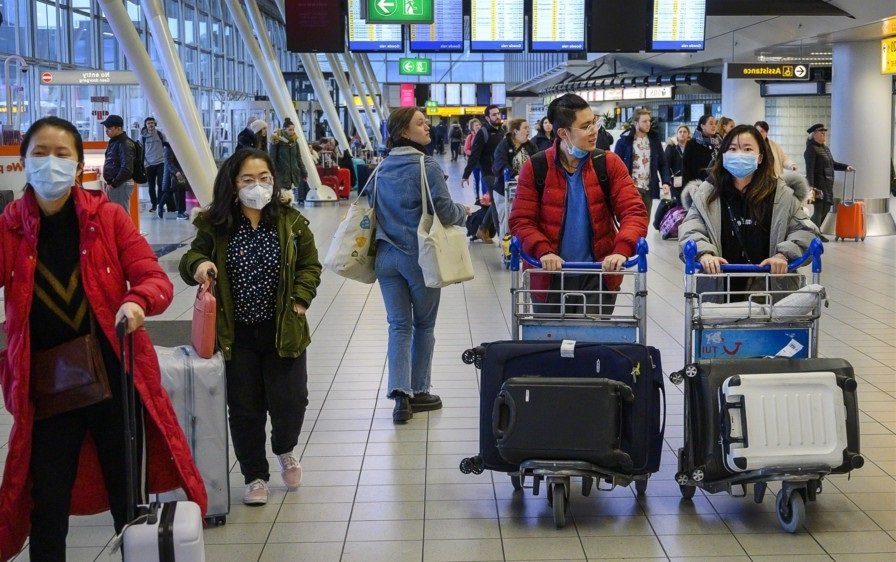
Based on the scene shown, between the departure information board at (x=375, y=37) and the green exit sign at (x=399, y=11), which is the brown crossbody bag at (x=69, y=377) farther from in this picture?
the departure information board at (x=375, y=37)

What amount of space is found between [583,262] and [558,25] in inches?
406

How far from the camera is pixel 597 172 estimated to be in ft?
17.5

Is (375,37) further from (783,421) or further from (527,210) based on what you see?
(783,421)

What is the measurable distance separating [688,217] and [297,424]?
1.98 m

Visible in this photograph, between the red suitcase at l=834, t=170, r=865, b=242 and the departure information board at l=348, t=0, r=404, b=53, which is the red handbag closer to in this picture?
the departure information board at l=348, t=0, r=404, b=53

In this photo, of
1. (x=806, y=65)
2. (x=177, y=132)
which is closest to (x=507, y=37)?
(x=177, y=132)

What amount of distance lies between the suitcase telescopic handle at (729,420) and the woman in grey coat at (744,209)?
2.78 feet

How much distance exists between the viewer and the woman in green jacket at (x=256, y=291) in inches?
185

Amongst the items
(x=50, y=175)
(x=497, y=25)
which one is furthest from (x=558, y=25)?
(x=50, y=175)

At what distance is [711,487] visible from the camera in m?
4.53

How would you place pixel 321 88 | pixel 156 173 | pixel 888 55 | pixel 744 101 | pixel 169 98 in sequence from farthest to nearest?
pixel 321 88, pixel 744 101, pixel 156 173, pixel 888 55, pixel 169 98

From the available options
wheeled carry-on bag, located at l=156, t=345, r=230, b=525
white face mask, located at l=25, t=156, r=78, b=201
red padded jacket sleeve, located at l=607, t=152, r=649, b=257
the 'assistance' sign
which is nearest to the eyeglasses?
wheeled carry-on bag, located at l=156, t=345, r=230, b=525

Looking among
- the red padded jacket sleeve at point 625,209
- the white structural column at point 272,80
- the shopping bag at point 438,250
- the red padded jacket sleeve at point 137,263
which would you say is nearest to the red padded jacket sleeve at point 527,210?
the red padded jacket sleeve at point 625,209

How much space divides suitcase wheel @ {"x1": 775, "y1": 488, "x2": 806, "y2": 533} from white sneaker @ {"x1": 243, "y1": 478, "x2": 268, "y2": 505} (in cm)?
213
